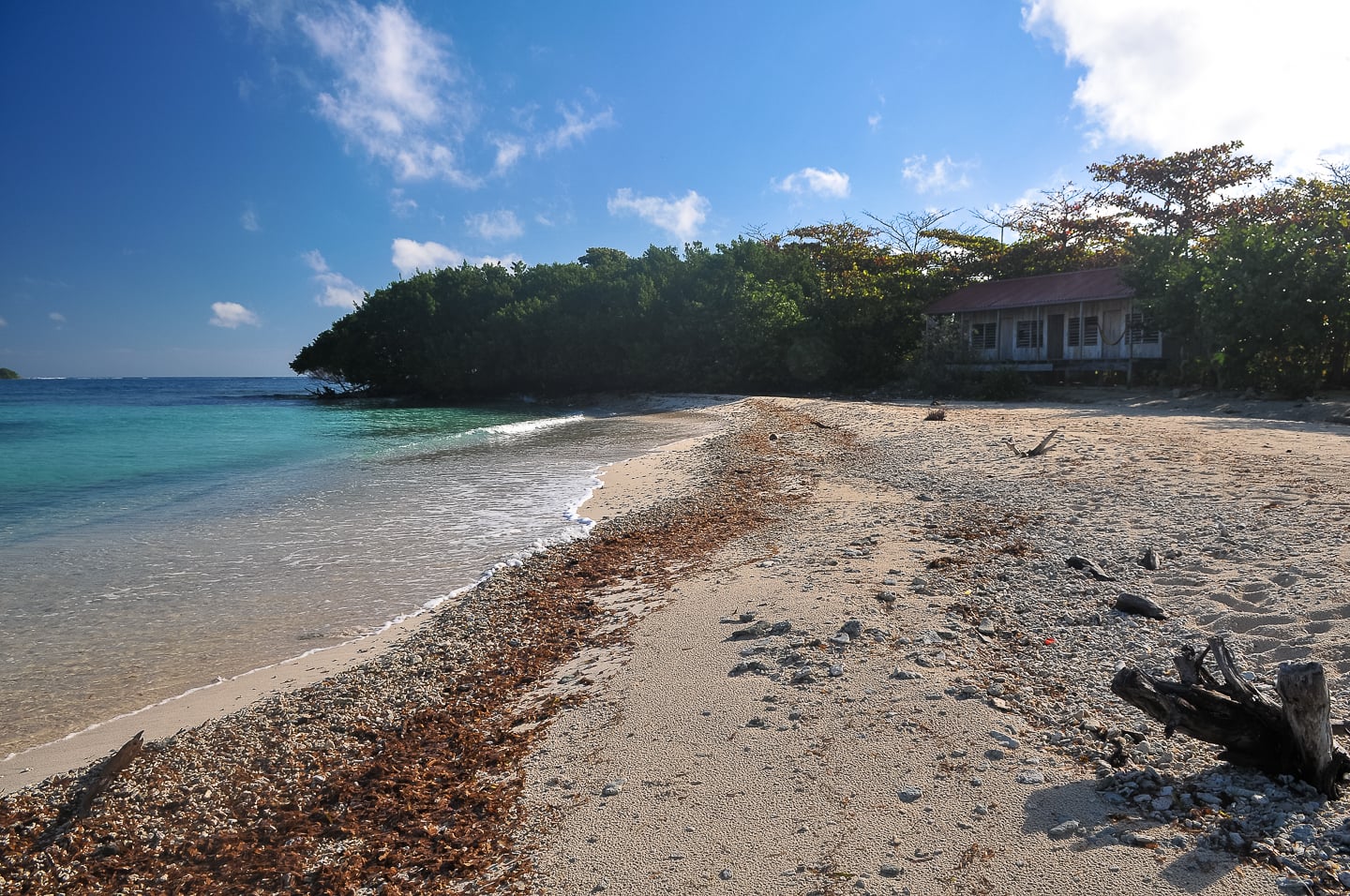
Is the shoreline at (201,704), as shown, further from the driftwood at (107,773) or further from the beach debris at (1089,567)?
the beach debris at (1089,567)

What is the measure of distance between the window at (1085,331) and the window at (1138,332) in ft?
3.89

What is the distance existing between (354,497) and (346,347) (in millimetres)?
44143

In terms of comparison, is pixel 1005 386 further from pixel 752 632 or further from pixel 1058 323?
pixel 752 632

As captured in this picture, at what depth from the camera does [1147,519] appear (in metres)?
6.74

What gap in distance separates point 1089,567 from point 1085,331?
898 inches

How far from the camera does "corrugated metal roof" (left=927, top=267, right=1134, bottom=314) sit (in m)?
24.1

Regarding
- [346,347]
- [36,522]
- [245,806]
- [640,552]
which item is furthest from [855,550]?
[346,347]

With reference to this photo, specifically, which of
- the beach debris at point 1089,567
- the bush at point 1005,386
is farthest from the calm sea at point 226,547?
the bush at point 1005,386

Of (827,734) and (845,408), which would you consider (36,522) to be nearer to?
(827,734)

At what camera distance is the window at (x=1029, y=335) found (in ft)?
86.4

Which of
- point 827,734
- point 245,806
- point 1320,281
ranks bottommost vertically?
point 245,806

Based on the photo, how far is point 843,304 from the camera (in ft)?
104

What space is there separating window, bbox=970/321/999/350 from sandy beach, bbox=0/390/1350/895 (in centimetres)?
2187

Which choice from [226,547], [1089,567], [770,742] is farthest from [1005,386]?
[770,742]
